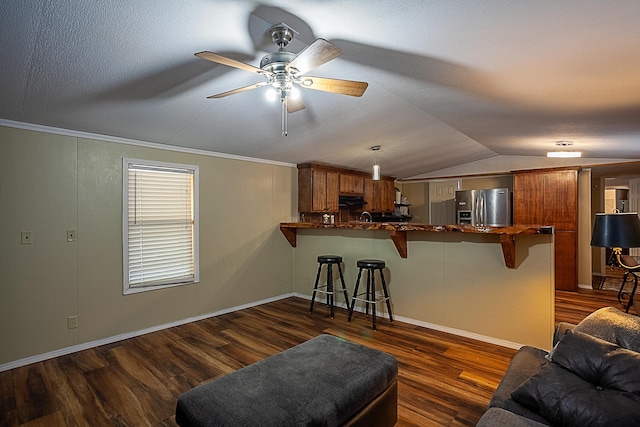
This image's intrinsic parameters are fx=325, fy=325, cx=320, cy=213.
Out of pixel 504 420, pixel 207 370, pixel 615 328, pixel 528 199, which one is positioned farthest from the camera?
pixel 528 199

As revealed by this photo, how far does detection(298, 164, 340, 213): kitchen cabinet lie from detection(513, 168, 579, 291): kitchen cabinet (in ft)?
11.6

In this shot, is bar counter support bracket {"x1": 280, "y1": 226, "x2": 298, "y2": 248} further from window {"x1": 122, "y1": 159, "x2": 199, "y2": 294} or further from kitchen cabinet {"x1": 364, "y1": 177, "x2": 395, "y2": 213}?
kitchen cabinet {"x1": 364, "y1": 177, "x2": 395, "y2": 213}

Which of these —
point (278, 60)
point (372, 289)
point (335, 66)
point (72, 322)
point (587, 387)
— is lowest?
point (72, 322)

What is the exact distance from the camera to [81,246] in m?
3.31

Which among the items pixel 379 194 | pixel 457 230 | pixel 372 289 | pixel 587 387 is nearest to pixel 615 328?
pixel 587 387

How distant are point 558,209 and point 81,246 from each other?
277 inches

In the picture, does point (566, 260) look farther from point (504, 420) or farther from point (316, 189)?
point (504, 420)

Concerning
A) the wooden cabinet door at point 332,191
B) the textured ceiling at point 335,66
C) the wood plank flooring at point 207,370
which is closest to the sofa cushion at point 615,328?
the wood plank flooring at point 207,370

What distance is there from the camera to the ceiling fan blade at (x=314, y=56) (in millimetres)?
1611

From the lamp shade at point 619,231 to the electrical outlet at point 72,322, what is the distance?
4.62 meters

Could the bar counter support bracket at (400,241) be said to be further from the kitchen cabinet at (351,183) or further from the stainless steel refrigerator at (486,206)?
the stainless steel refrigerator at (486,206)

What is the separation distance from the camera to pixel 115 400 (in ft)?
7.93

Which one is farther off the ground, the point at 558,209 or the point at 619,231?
the point at 558,209

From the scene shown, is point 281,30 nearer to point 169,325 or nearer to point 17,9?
point 17,9
